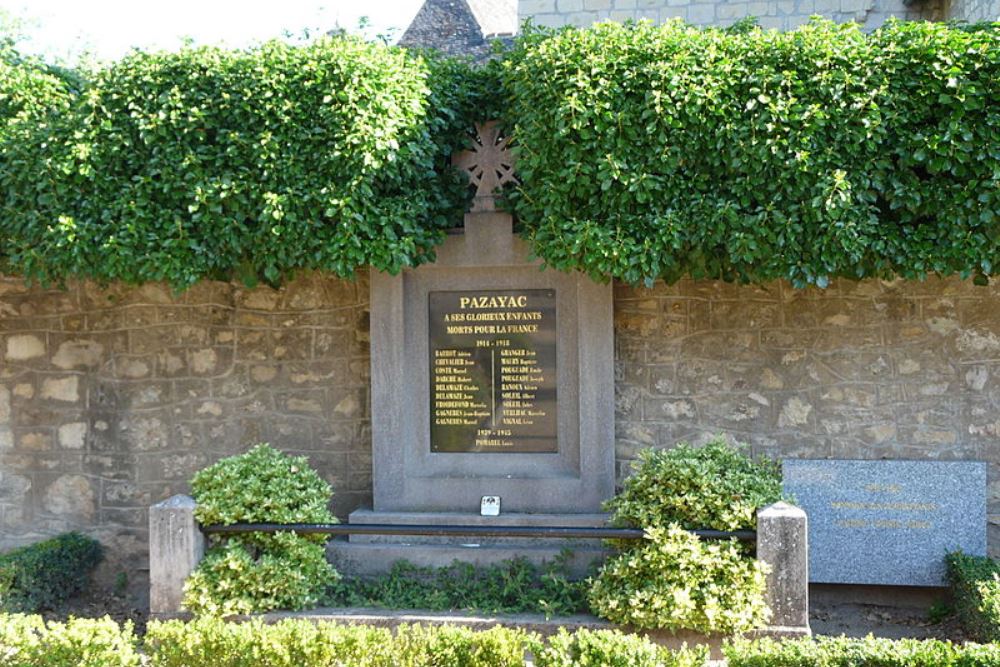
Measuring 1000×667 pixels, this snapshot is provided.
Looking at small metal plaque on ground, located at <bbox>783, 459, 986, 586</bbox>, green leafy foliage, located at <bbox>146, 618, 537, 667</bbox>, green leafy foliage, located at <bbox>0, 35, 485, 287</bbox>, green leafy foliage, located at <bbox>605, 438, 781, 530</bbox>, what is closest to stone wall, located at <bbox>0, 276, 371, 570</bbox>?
green leafy foliage, located at <bbox>0, 35, 485, 287</bbox>

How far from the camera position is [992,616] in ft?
16.8

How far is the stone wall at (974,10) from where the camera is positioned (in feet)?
28.2

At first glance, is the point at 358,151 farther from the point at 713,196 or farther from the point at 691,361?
the point at 691,361

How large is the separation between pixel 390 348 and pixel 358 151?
1.45m

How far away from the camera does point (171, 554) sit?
5477 mm

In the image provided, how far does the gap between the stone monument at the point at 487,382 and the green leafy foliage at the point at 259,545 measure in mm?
735

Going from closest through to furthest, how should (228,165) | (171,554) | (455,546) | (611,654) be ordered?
(611,654) < (171,554) < (228,165) < (455,546)

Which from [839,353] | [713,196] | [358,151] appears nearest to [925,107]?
[713,196]

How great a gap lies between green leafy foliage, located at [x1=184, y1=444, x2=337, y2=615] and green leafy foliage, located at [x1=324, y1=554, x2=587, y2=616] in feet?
0.92

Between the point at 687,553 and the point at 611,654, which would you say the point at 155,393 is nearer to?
the point at 687,553

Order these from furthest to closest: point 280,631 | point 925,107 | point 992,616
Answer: point 925,107
point 992,616
point 280,631

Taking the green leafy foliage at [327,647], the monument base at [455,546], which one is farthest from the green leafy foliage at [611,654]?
the monument base at [455,546]

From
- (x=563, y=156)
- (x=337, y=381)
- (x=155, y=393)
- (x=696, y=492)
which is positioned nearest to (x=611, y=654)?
(x=696, y=492)

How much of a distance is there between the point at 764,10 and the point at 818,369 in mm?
5251
